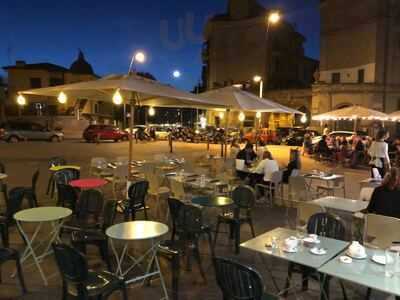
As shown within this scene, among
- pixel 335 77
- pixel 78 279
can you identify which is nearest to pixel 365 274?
pixel 78 279

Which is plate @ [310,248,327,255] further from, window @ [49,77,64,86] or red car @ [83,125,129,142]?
window @ [49,77,64,86]

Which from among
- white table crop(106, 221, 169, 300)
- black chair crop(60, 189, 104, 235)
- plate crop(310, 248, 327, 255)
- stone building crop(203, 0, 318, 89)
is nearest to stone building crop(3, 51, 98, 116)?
stone building crop(203, 0, 318, 89)

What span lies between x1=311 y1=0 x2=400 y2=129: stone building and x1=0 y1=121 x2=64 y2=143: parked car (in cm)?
2268

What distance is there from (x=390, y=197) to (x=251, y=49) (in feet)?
131

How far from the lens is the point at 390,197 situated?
501 centimetres

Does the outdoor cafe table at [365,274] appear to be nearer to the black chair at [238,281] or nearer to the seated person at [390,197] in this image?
the black chair at [238,281]

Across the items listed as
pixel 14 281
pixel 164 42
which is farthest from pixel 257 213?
pixel 164 42

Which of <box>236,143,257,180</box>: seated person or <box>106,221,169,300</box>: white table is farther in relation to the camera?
<box>236,143,257,180</box>: seated person

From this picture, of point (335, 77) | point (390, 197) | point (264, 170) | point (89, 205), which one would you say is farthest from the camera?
point (335, 77)

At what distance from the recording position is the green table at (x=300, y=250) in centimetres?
330

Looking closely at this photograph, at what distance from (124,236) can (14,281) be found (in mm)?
1732

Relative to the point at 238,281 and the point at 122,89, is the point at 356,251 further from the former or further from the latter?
the point at 122,89

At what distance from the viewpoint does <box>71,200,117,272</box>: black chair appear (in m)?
4.57

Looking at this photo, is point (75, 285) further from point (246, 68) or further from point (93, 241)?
point (246, 68)
